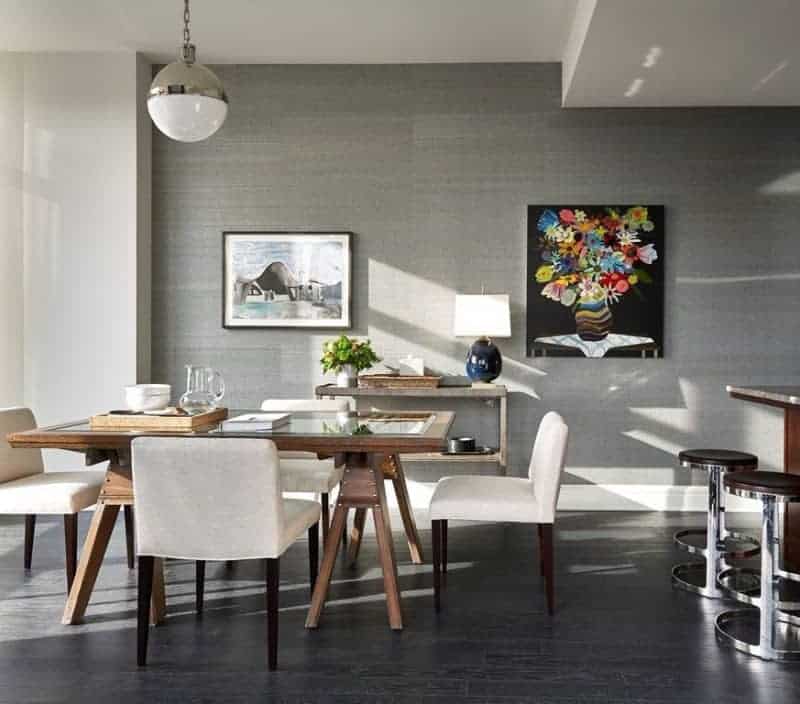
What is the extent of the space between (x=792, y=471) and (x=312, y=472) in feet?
7.14

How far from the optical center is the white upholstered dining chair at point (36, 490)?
3652 millimetres

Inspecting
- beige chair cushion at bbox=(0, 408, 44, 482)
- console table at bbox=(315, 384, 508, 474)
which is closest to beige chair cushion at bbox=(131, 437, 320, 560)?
beige chair cushion at bbox=(0, 408, 44, 482)

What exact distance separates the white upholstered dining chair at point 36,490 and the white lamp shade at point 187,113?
1525 mm

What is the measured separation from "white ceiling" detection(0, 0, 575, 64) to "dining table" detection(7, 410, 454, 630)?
2.57 metres

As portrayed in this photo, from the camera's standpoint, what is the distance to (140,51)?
5598mm

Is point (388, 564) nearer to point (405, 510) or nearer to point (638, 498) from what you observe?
point (405, 510)

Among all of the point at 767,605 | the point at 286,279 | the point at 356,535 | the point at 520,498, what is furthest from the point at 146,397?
the point at 767,605

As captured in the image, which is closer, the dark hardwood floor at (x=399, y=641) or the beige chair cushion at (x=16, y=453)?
the dark hardwood floor at (x=399, y=641)

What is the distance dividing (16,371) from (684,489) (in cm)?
430

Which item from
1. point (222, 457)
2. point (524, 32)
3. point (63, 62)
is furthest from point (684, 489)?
point (63, 62)

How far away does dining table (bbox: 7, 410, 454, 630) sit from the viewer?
323 centimetres

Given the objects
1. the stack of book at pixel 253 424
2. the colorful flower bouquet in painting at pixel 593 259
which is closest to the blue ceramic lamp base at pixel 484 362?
the colorful flower bouquet in painting at pixel 593 259

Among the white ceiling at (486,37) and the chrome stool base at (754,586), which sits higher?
the white ceiling at (486,37)

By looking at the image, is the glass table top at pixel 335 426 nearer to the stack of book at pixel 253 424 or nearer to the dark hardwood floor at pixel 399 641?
the stack of book at pixel 253 424
